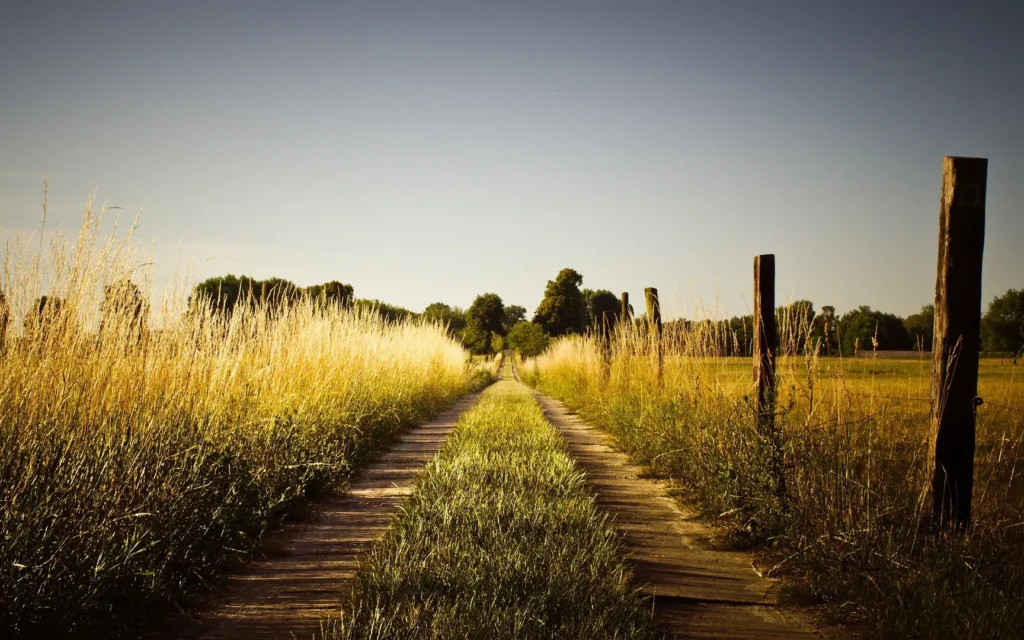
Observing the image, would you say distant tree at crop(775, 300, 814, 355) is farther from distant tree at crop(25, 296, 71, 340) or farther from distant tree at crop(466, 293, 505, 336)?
distant tree at crop(466, 293, 505, 336)

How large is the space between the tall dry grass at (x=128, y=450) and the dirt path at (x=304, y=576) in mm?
206

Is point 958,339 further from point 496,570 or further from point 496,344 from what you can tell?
point 496,344

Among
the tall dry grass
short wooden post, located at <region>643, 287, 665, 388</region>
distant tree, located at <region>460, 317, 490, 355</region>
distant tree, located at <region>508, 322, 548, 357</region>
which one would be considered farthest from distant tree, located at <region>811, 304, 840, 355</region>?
distant tree, located at <region>460, 317, 490, 355</region>

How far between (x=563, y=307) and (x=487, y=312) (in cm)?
1336

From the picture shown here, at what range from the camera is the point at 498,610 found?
7.46 feet

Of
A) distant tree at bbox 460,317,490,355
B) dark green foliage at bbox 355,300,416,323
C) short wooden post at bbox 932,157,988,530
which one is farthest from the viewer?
distant tree at bbox 460,317,490,355

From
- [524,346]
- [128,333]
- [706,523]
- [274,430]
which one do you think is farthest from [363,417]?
[524,346]

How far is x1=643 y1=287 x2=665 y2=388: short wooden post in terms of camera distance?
772 centimetres

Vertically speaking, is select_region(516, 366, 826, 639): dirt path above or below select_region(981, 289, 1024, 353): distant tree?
below

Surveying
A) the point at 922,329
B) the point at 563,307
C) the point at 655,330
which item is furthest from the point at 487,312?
the point at 922,329

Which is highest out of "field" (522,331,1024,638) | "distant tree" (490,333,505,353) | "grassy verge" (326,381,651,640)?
"field" (522,331,1024,638)

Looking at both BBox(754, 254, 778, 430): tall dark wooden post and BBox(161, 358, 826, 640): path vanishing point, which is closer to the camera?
BBox(161, 358, 826, 640): path vanishing point

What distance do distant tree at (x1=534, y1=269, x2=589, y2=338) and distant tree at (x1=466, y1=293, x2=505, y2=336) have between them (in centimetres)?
955

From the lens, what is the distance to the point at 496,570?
106 inches
